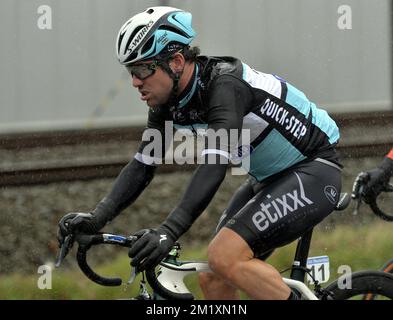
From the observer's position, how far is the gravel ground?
28.1ft

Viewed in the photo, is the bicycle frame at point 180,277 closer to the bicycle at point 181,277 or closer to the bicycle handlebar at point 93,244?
the bicycle at point 181,277

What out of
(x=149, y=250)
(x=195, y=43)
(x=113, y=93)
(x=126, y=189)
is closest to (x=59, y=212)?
(x=113, y=93)

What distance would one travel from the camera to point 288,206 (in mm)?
5594

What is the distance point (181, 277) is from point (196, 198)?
488mm

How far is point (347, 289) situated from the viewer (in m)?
5.97

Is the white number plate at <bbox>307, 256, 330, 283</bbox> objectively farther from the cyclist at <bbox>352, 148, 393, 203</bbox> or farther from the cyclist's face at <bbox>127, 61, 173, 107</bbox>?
the cyclist's face at <bbox>127, 61, 173, 107</bbox>

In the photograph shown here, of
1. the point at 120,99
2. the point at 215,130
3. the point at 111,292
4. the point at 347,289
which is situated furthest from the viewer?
the point at 120,99

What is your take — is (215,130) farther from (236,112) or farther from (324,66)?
(324,66)

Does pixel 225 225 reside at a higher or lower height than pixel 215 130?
lower

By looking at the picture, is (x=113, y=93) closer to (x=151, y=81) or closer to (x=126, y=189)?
(x=126, y=189)

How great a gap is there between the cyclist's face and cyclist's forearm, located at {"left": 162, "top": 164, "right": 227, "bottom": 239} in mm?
501

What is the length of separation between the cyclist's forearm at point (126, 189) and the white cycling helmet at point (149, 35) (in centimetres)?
65

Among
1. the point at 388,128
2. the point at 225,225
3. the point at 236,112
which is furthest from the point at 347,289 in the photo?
the point at 388,128
